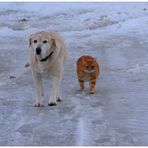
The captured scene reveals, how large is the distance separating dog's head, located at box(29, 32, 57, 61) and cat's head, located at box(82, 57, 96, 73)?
→ 115 cm

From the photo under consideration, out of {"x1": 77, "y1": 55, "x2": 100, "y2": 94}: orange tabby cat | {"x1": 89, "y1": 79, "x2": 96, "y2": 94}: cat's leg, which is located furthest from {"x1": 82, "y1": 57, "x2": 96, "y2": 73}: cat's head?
{"x1": 89, "y1": 79, "x2": 96, "y2": 94}: cat's leg

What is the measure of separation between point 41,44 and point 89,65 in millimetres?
1424

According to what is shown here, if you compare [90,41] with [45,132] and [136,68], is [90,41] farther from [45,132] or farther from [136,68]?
[45,132]

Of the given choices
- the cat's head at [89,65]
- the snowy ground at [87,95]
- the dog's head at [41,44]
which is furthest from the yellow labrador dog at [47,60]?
the cat's head at [89,65]

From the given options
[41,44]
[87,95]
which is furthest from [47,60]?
[87,95]

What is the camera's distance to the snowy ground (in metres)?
7.10

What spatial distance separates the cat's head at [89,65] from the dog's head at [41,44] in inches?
45.3

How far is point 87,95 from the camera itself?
30.8ft

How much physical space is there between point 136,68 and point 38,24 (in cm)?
1106

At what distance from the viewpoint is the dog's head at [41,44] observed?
27.5 feet

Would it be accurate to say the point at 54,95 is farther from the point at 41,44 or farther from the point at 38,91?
the point at 41,44

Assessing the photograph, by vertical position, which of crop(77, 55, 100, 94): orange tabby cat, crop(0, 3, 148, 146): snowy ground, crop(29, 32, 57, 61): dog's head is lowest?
crop(0, 3, 148, 146): snowy ground

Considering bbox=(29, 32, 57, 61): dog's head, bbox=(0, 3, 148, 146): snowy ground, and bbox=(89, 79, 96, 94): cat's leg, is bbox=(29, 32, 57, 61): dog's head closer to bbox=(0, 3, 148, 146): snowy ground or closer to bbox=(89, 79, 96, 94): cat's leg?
bbox=(0, 3, 148, 146): snowy ground

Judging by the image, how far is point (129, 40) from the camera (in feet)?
52.9
